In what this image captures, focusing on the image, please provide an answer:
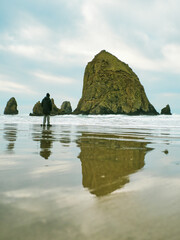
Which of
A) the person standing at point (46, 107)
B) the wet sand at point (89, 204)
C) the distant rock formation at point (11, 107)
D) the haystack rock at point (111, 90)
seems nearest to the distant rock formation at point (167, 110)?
the haystack rock at point (111, 90)

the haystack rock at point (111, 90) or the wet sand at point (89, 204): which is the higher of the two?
the haystack rock at point (111, 90)

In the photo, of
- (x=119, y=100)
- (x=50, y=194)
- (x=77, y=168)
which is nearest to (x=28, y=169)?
(x=77, y=168)

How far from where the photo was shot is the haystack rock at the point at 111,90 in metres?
68.2

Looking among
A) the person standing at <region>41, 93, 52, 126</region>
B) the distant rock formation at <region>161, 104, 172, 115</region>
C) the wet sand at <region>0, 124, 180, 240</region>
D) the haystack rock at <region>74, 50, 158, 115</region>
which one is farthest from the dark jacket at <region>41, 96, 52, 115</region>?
the distant rock formation at <region>161, 104, 172, 115</region>

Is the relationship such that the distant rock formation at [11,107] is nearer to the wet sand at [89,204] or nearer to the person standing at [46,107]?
the person standing at [46,107]

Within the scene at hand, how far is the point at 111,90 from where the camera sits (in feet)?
235

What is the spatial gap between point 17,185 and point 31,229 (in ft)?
2.28

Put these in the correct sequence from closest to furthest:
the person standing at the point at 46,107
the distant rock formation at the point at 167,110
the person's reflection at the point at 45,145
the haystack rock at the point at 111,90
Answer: the person's reflection at the point at 45,145, the person standing at the point at 46,107, the haystack rock at the point at 111,90, the distant rock formation at the point at 167,110

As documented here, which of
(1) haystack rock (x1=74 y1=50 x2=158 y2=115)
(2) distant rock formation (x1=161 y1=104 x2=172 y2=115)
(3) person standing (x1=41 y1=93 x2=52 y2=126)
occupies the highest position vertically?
(1) haystack rock (x1=74 y1=50 x2=158 y2=115)

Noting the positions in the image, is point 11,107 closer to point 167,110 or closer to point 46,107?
point 167,110

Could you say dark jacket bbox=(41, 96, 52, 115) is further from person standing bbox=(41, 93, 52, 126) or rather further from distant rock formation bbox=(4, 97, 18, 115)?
distant rock formation bbox=(4, 97, 18, 115)

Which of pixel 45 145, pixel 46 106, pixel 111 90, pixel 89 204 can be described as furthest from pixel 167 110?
pixel 89 204

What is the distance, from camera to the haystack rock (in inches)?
2685

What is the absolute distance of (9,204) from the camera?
45.8 inches
